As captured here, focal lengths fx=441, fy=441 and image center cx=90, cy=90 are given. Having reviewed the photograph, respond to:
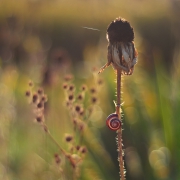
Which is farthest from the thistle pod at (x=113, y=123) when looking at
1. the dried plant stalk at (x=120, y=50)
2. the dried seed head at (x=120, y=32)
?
the dried seed head at (x=120, y=32)

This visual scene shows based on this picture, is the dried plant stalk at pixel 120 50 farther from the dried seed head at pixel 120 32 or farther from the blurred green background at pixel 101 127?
the blurred green background at pixel 101 127

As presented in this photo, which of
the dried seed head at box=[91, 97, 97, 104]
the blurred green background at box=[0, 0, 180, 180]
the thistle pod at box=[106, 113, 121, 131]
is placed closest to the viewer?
the thistle pod at box=[106, 113, 121, 131]

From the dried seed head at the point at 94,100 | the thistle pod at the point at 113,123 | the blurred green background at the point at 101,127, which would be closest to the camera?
the thistle pod at the point at 113,123

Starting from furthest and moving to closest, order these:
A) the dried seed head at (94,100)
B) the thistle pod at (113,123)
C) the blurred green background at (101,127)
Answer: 1. the blurred green background at (101,127)
2. the dried seed head at (94,100)
3. the thistle pod at (113,123)

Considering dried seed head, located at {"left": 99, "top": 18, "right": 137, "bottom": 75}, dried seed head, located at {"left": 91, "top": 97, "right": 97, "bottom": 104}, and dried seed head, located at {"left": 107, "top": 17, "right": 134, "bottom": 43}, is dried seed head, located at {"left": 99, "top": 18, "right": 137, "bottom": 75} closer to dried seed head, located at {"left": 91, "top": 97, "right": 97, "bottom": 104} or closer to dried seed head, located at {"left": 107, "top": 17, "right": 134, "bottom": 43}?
dried seed head, located at {"left": 107, "top": 17, "right": 134, "bottom": 43}

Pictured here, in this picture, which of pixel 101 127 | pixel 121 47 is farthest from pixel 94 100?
pixel 121 47

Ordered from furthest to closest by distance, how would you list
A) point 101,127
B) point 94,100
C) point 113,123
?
point 101,127 < point 94,100 < point 113,123

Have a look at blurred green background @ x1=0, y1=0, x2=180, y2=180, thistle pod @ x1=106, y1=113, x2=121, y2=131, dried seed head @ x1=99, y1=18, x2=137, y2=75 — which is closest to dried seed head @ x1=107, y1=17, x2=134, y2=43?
dried seed head @ x1=99, y1=18, x2=137, y2=75

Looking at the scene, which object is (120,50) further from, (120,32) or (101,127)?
(101,127)
